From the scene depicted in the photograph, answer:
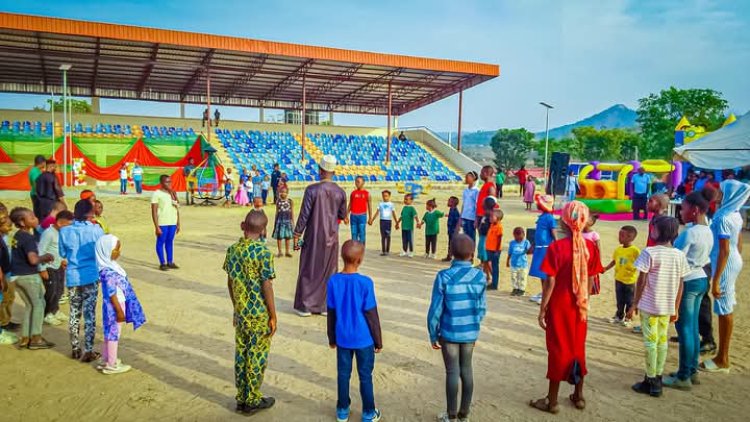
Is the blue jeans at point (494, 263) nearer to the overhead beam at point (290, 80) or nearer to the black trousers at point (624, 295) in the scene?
the black trousers at point (624, 295)

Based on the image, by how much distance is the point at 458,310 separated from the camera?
11.2 ft

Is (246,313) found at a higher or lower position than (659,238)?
lower

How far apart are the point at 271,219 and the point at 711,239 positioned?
13.1 m

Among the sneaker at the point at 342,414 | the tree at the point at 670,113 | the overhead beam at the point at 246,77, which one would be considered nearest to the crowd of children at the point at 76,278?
the sneaker at the point at 342,414

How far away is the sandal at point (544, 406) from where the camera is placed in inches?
148

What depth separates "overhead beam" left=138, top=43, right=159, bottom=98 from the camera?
974 inches

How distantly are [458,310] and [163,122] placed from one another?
99.7 ft

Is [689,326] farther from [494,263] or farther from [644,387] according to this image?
[494,263]

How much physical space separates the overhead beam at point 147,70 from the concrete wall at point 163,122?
237 cm

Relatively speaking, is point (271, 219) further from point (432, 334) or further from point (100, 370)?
point (432, 334)

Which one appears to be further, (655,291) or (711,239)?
(711,239)

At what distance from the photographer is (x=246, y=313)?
364cm

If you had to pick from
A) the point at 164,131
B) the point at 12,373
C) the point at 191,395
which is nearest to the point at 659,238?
the point at 191,395

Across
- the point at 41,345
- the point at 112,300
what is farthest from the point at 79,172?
the point at 112,300
